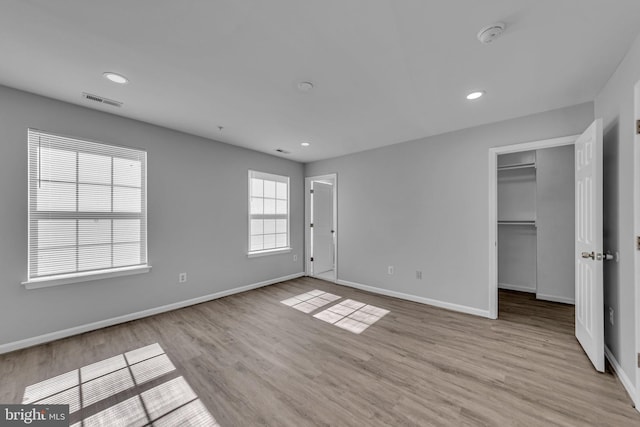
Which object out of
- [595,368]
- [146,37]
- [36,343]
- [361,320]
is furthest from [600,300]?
[36,343]

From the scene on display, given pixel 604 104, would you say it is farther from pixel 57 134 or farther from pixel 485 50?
pixel 57 134

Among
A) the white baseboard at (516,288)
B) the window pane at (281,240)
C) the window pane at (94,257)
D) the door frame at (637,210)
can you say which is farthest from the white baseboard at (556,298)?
the window pane at (94,257)

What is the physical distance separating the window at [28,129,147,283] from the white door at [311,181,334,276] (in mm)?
3125

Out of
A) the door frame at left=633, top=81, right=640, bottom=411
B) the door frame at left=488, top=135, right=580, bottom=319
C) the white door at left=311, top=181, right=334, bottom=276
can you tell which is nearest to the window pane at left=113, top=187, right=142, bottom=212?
the white door at left=311, top=181, right=334, bottom=276

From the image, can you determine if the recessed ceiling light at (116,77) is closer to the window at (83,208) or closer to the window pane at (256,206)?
the window at (83,208)

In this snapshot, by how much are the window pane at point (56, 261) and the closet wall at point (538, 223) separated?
6186 millimetres

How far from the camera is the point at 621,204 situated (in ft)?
6.42

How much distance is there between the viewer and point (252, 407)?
172 centimetres

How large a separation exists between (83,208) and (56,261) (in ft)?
1.97

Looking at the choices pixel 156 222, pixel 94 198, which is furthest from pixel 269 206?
pixel 94 198

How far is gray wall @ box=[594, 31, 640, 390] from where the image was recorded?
1.79 m

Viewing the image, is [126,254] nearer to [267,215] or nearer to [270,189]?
[267,215]

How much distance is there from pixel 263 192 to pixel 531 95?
157 inches

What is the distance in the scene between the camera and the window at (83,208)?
2551mm
